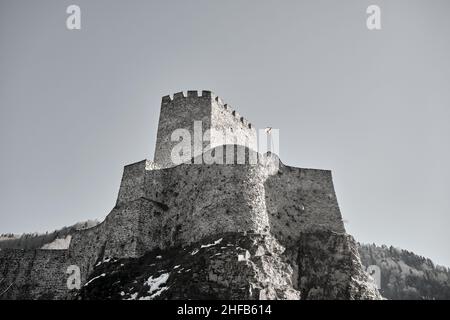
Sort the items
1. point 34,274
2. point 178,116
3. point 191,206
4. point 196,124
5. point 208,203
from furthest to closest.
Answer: point 34,274, point 178,116, point 196,124, point 191,206, point 208,203

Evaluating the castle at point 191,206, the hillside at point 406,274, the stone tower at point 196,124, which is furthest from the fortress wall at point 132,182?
the hillside at point 406,274

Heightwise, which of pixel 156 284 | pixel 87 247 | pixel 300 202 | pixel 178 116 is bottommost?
pixel 156 284

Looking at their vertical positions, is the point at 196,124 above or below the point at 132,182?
above

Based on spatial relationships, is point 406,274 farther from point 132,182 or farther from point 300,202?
point 132,182

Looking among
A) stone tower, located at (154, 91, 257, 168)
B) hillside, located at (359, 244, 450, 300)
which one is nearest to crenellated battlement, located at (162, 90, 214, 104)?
stone tower, located at (154, 91, 257, 168)

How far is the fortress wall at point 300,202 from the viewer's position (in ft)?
92.0

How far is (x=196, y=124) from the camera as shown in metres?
33.7

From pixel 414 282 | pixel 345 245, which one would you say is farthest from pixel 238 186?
pixel 414 282

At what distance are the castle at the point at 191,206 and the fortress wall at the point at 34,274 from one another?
0.29ft

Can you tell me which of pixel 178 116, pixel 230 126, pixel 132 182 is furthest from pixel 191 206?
pixel 230 126

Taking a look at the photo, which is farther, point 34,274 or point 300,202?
point 34,274

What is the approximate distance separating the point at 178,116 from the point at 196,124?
2075mm
